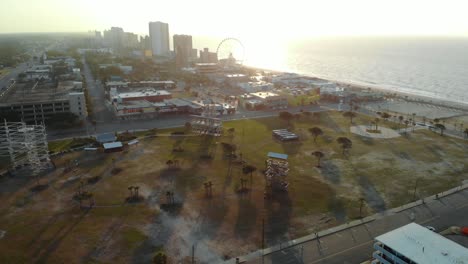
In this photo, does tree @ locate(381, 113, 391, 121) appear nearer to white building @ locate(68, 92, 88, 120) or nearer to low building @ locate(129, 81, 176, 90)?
white building @ locate(68, 92, 88, 120)

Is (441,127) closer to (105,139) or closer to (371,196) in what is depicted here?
(371,196)

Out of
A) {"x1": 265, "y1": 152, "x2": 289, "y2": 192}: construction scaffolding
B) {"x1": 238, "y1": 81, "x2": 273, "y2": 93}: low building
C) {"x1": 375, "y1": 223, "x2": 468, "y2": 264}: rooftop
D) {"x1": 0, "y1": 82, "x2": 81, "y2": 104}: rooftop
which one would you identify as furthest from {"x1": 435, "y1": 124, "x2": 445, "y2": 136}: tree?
{"x1": 0, "y1": 82, "x2": 81, "y2": 104}: rooftop

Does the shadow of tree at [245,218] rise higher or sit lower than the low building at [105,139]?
lower

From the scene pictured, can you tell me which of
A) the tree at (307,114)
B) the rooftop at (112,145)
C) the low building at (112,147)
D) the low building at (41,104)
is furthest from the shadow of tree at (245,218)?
the low building at (41,104)

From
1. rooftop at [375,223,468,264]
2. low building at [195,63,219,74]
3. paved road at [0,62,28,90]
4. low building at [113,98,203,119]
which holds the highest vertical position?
low building at [195,63,219,74]

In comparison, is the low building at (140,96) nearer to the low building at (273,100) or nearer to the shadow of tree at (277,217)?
the low building at (273,100)

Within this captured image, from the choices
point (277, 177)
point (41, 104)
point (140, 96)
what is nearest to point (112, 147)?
point (277, 177)
